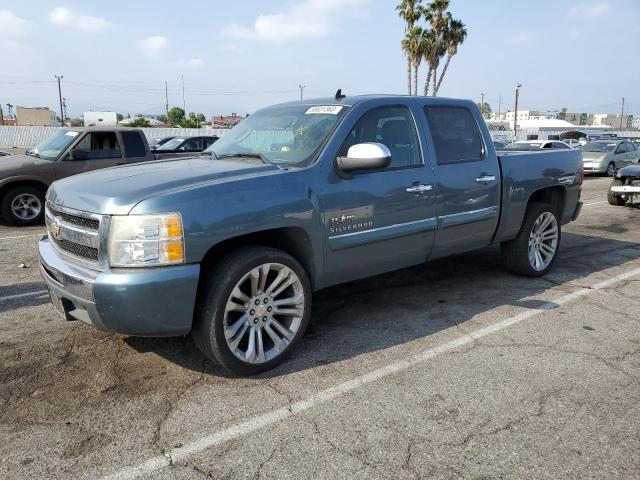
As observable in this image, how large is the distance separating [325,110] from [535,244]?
9.79 ft

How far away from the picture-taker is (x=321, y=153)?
12.7 ft

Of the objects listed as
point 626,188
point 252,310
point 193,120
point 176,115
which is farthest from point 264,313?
point 176,115

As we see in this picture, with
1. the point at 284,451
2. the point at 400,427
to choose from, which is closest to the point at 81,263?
the point at 284,451

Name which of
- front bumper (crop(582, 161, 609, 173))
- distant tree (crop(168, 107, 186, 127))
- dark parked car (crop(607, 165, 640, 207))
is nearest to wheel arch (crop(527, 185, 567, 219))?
dark parked car (crop(607, 165, 640, 207))

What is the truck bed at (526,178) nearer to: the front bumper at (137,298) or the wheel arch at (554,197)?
the wheel arch at (554,197)

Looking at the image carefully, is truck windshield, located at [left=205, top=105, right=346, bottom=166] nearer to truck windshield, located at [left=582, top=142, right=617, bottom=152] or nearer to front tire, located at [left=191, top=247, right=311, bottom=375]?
front tire, located at [left=191, top=247, right=311, bottom=375]

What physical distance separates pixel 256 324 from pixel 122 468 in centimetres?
123

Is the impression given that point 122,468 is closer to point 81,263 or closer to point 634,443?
point 81,263

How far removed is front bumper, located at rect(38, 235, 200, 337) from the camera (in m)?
3.05

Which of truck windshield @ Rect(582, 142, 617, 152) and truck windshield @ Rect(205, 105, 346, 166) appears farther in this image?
truck windshield @ Rect(582, 142, 617, 152)

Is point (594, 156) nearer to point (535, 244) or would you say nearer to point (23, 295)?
point (535, 244)

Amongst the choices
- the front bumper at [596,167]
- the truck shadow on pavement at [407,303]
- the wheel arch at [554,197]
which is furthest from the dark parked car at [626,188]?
the front bumper at [596,167]

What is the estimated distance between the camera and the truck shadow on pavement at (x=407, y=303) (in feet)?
12.8

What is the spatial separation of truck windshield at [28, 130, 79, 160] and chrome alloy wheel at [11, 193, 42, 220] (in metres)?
0.77
